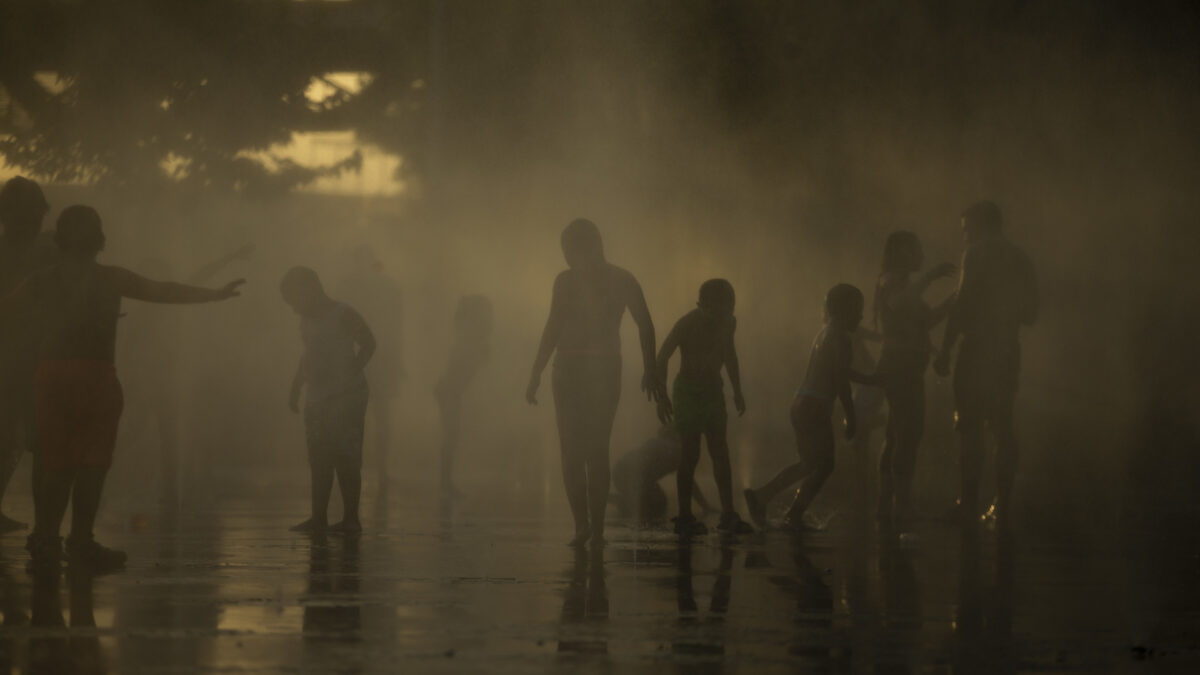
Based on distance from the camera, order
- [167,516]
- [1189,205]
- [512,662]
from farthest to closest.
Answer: [1189,205], [167,516], [512,662]

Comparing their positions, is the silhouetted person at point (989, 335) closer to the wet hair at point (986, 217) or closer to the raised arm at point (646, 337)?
the wet hair at point (986, 217)

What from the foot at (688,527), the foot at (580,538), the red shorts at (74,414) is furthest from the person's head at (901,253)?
the red shorts at (74,414)

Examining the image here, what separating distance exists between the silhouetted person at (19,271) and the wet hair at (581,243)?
2.77 meters

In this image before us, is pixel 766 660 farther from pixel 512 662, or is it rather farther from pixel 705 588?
pixel 705 588

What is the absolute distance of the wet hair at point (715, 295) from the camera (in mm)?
12094

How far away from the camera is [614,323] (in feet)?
36.3

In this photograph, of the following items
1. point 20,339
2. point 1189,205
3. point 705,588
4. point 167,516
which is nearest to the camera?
point 705,588

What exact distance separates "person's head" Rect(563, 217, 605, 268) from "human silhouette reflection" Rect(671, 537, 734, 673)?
7.33ft

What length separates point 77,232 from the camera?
9516mm

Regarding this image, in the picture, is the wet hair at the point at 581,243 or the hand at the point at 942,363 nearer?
the wet hair at the point at 581,243

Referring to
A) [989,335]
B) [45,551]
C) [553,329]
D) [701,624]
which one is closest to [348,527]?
[553,329]

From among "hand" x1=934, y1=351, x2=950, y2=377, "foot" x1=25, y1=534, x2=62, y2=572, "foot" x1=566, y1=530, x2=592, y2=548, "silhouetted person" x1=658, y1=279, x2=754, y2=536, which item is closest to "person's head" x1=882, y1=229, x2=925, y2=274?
"hand" x1=934, y1=351, x2=950, y2=377

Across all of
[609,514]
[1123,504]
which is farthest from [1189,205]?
[609,514]

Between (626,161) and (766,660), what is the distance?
69.0ft
